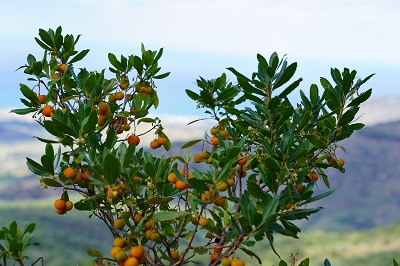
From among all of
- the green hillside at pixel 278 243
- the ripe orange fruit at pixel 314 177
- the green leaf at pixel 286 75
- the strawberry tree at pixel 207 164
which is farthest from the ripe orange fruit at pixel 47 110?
the green hillside at pixel 278 243

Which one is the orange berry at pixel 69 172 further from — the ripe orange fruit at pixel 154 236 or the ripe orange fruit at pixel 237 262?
the ripe orange fruit at pixel 237 262

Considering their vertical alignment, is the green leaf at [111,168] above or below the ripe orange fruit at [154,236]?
above

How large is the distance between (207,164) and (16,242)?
123 centimetres

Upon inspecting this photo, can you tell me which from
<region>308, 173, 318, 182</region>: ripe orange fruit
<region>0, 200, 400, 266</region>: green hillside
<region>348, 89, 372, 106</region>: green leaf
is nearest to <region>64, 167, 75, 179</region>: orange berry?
<region>308, 173, 318, 182</region>: ripe orange fruit

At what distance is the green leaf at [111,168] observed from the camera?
247 centimetres

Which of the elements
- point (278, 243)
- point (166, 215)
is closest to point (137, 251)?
point (166, 215)

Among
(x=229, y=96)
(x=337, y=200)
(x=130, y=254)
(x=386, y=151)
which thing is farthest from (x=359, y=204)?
(x=130, y=254)

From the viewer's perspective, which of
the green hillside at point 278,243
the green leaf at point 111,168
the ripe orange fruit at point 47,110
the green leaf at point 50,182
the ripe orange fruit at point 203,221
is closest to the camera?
the green leaf at point 111,168

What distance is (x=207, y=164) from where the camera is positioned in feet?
9.55

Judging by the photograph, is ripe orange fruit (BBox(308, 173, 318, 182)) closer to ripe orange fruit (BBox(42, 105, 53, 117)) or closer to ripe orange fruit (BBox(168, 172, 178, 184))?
ripe orange fruit (BBox(168, 172, 178, 184))

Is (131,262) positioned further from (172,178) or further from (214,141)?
(214,141)

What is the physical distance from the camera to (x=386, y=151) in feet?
58.5

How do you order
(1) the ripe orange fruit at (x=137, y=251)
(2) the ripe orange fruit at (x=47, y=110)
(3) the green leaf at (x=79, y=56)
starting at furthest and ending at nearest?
(3) the green leaf at (x=79, y=56), (2) the ripe orange fruit at (x=47, y=110), (1) the ripe orange fruit at (x=137, y=251)

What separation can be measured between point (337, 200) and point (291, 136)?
11441mm
